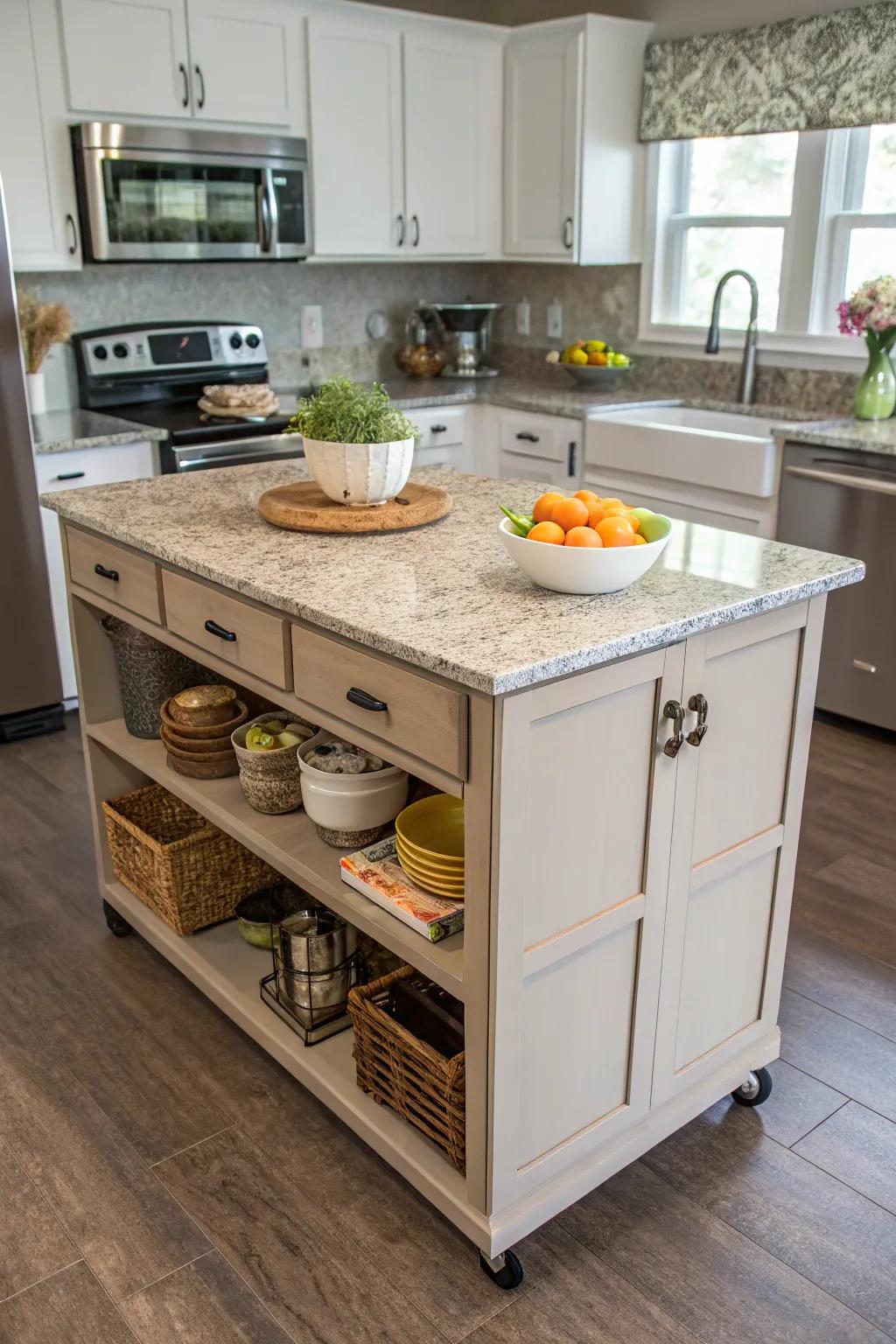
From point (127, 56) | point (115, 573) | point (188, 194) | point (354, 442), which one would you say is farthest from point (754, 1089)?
point (127, 56)

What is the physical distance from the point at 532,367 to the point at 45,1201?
4090 millimetres

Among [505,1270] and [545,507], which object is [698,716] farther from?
[505,1270]

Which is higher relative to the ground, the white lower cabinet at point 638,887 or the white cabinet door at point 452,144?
the white cabinet door at point 452,144

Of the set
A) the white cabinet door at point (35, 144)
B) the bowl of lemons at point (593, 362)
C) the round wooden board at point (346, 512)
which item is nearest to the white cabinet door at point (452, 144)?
the bowl of lemons at point (593, 362)

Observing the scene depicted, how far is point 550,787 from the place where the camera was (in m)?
1.56

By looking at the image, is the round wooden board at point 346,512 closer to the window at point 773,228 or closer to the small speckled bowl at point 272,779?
the small speckled bowl at point 272,779

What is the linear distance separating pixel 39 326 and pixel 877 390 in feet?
8.95

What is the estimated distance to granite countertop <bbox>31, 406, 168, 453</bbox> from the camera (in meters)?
3.61

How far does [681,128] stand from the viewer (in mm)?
4332

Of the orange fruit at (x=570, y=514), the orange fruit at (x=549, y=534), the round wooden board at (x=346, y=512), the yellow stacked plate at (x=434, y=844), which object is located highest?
the orange fruit at (x=570, y=514)

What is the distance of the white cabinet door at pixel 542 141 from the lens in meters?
4.37

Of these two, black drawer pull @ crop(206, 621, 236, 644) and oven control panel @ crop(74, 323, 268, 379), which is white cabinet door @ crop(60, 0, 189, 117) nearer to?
oven control panel @ crop(74, 323, 268, 379)

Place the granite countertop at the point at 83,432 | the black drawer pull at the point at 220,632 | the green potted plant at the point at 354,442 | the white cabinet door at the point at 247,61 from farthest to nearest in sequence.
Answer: the white cabinet door at the point at 247,61
the granite countertop at the point at 83,432
the green potted plant at the point at 354,442
the black drawer pull at the point at 220,632

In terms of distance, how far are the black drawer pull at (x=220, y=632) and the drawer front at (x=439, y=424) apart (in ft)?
8.52
